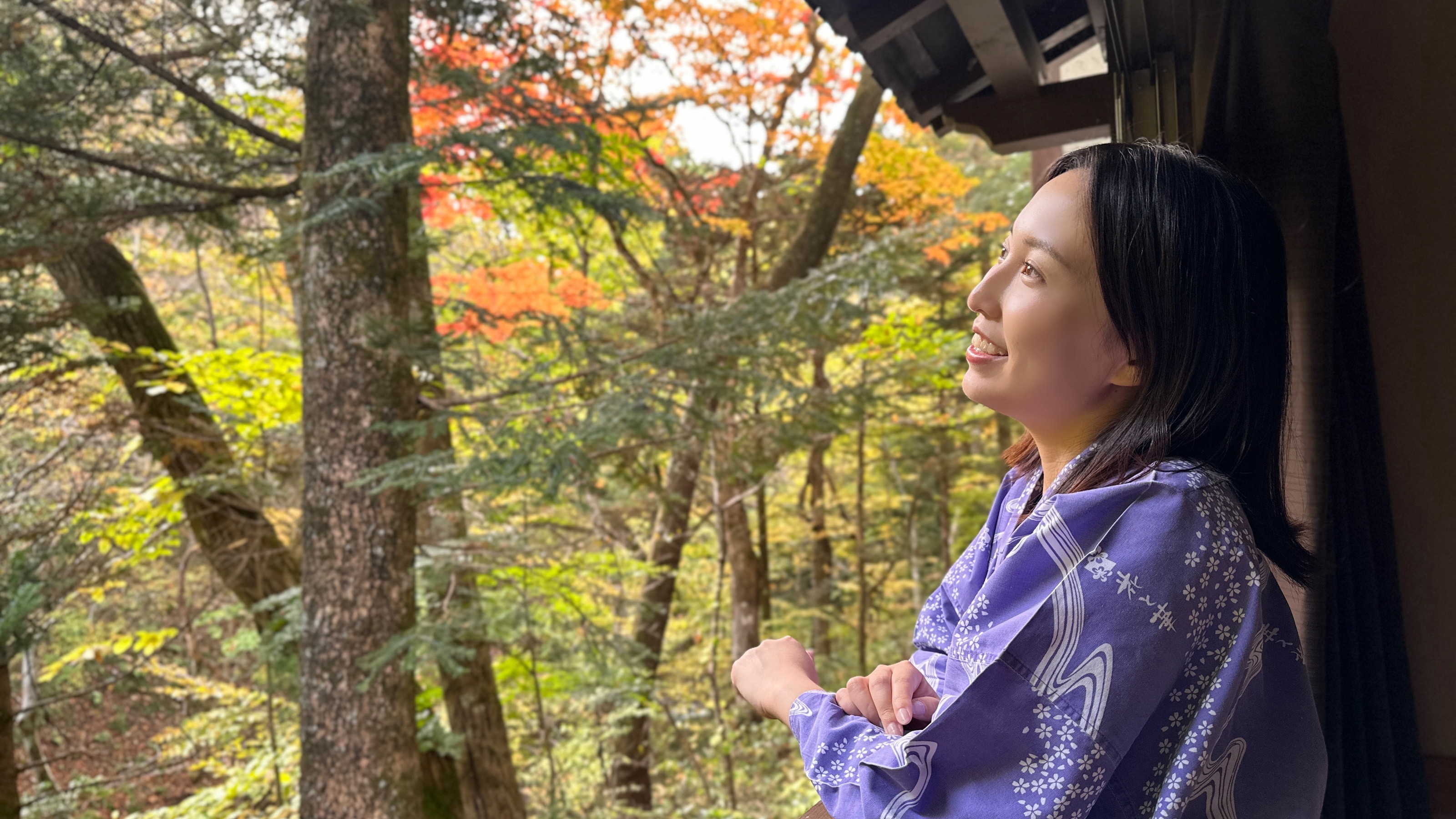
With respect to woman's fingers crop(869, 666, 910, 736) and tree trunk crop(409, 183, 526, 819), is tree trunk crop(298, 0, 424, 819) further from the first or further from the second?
woman's fingers crop(869, 666, 910, 736)

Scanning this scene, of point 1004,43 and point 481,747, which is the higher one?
point 1004,43

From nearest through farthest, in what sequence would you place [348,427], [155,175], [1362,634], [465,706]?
[1362,634] → [348,427] → [155,175] → [465,706]

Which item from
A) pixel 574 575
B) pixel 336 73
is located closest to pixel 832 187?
pixel 574 575

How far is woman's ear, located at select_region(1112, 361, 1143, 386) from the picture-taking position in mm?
959

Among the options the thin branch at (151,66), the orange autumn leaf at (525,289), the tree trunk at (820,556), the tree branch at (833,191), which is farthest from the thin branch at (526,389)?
the tree trunk at (820,556)

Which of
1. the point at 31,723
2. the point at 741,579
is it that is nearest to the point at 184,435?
the point at 31,723

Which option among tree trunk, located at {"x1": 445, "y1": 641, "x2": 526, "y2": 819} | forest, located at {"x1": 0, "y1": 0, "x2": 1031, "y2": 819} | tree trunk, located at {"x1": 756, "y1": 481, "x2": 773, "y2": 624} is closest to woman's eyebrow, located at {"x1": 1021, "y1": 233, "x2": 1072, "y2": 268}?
forest, located at {"x1": 0, "y1": 0, "x2": 1031, "y2": 819}

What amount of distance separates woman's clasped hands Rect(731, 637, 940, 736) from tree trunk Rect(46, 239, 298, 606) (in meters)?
4.65

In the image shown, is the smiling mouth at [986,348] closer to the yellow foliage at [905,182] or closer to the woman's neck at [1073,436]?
the woman's neck at [1073,436]

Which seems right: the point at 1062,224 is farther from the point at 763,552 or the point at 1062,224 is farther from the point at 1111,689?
the point at 763,552

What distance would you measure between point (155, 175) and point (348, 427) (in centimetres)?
164

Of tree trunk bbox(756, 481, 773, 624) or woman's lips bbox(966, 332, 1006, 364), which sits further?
tree trunk bbox(756, 481, 773, 624)

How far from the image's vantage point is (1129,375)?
3.18 ft

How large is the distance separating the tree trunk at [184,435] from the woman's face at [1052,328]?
16.2ft
